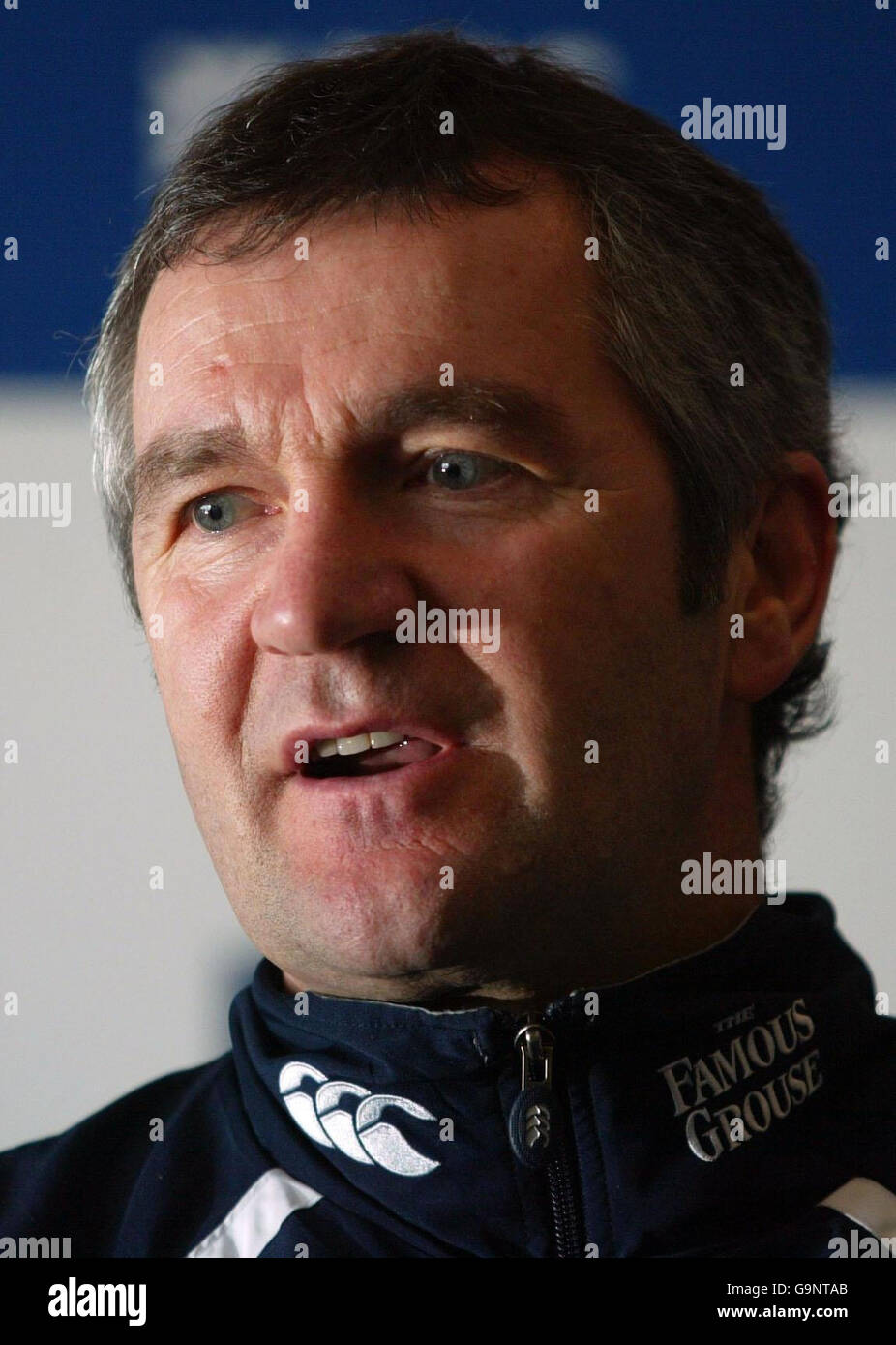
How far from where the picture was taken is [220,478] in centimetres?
105

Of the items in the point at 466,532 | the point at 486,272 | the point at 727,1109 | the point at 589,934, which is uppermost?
the point at 486,272

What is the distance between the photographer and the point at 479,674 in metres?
0.97

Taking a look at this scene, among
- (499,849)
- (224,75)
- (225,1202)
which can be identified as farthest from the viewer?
(224,75)

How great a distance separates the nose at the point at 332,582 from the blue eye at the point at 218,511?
0.33 ft

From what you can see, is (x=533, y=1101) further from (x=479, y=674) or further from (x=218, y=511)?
(x=218, y=511)

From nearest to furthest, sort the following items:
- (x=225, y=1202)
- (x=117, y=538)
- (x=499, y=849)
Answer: (x=499, y=849), (x=225, y=1202), (x=117, y=538)

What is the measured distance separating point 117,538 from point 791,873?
72cm

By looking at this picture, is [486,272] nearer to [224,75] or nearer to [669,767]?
[669,767]

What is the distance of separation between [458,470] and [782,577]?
315 millimetres

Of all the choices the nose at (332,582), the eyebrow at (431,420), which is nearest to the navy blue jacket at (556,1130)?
the nose at (332,582)

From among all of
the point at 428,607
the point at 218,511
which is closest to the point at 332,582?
the point at 428,607

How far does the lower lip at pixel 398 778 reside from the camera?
0.96 m

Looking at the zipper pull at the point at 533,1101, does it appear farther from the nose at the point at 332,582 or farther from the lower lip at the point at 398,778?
the nose at the point at 332,582
